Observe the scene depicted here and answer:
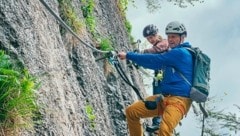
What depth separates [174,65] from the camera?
283 inches

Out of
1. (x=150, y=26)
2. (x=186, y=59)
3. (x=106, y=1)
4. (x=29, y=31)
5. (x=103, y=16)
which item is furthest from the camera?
(x=106, y=1)

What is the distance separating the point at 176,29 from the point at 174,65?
69 cm

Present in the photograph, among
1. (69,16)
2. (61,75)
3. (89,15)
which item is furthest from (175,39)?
→ (89,15)

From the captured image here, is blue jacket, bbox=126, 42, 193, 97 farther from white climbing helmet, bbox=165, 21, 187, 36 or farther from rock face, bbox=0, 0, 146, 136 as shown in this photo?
rock face, bbox=0, 0, 146, 136

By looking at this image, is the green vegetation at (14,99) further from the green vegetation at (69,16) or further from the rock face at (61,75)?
the green vegetation at (69,16)

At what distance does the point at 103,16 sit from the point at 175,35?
518 cm

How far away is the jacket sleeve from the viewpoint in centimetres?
715

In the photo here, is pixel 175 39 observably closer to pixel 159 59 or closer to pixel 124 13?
pixel 159 59

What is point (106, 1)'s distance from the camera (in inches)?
534

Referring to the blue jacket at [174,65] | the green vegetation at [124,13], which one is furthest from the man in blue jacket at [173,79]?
the green vegetation at [124,13]

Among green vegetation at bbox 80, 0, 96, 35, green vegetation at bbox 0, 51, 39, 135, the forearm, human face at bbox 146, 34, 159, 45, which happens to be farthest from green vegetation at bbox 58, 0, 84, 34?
green vegetation at bbox 0, 51, 39, 135

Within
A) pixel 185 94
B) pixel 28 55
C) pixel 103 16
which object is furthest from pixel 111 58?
pixel 103 16

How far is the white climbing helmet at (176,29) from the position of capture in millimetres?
7559

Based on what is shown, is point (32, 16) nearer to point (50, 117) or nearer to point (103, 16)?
point (50, 117)
